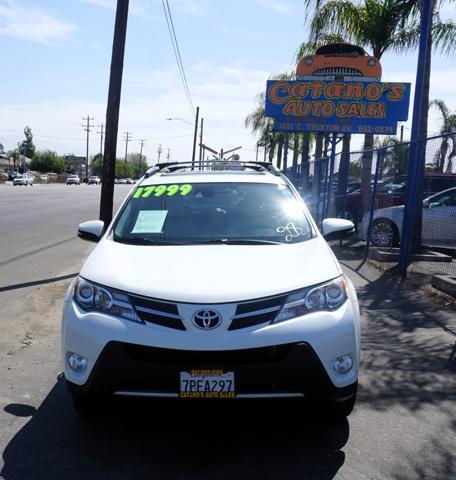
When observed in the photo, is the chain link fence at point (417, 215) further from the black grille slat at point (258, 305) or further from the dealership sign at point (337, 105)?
the black grille slat at point (258, 305)

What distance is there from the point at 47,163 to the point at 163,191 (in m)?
136

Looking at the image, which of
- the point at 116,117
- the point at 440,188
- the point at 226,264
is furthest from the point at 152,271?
the point at 440,188

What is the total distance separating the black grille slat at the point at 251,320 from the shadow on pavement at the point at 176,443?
47cm

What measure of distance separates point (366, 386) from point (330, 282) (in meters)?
1.36

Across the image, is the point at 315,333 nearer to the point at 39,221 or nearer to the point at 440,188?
the point at 440,188

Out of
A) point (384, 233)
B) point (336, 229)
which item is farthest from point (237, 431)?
point (384, 233)

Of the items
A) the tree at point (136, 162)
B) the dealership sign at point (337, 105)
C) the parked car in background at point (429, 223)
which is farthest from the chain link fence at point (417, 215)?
the tree at point (136, 162)

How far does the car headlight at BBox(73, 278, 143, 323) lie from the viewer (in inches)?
133

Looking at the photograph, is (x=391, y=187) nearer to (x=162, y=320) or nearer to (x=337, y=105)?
(x=337, y=105)

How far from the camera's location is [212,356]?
3229 mm

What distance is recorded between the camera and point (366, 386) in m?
4.51

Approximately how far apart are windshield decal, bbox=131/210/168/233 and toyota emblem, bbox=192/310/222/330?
1399 mm

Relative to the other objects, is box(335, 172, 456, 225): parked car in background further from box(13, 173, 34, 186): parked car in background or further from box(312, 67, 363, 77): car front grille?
box(13, 173, 34, 186): parked car in background

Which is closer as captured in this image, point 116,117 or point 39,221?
point 116,117
